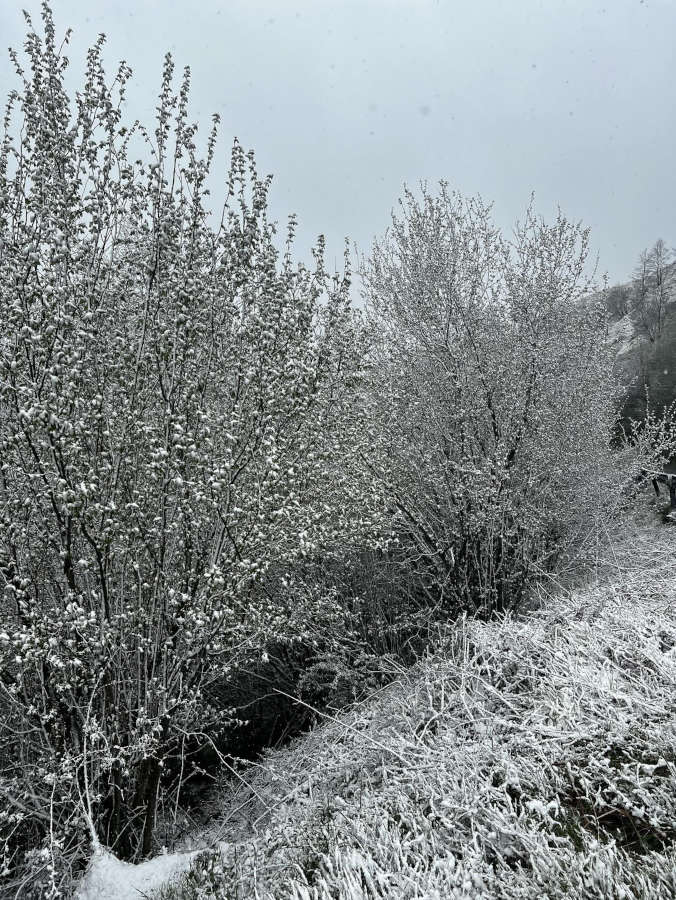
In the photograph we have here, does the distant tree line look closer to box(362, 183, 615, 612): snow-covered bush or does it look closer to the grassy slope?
box(362, 183, 615, 612): snow-covered bush

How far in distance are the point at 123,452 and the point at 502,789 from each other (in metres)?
3.43

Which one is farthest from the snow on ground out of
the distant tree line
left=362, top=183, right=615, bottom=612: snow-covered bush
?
the distant tree line

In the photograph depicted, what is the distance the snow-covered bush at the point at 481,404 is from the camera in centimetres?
754

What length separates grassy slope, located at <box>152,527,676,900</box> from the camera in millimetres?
2463

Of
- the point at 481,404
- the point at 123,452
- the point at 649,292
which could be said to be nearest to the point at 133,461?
the point at 123,452

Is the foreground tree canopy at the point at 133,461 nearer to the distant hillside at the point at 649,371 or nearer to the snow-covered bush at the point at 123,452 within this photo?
the snow-covered bush at the point at 123,452

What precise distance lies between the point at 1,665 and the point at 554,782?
3646 mm

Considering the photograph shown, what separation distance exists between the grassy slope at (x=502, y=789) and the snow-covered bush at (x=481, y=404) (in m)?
2.76

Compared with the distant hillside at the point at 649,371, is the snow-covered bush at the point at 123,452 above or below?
below

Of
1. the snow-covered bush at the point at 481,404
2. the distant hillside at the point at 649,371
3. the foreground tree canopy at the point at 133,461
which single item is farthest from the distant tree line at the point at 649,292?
the foreground tree canopy at the point at 133,461

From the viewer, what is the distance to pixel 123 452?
14.5 ft

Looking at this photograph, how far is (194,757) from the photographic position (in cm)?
830

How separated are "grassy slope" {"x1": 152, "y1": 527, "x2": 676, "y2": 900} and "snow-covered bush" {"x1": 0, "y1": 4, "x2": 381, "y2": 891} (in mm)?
1243

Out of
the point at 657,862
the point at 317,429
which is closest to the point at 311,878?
the point at 657,862
